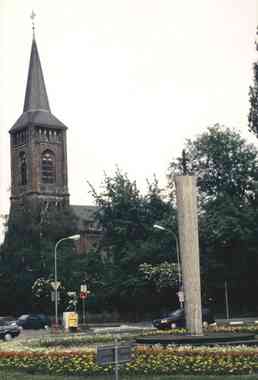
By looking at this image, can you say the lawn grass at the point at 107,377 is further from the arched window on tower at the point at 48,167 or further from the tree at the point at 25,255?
the arched window on tower at the point at 48,167

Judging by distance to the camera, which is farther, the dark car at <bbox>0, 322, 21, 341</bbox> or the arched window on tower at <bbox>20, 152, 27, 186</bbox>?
the arched window on tower at <bbox>20, 152, 27, 186</bbox>

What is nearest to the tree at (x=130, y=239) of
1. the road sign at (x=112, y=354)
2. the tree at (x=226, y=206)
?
the tree at (x=226, y=206)

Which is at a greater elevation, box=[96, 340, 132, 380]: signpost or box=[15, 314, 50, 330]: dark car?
box=[15, 314, 50, 330]: dark car

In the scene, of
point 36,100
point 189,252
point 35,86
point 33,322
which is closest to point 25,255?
point 33,322

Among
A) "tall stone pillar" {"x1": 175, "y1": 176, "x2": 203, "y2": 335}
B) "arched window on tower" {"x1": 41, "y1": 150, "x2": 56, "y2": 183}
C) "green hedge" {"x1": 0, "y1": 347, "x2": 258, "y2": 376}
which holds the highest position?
"arched window on tower" {"x1": 41, "y1": 150, "x2": 56, "y2": 183}

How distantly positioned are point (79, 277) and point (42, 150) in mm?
52101

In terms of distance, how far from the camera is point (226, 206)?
191 ft

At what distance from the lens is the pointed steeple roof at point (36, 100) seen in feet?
382

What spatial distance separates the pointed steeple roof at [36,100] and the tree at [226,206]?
55.8 meters

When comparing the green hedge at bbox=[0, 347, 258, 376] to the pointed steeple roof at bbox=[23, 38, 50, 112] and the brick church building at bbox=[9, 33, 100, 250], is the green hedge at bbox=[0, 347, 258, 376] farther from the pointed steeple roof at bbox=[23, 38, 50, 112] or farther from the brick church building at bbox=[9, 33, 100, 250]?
the pointed steeple roof at bbox=[23, 38, 50, 112]

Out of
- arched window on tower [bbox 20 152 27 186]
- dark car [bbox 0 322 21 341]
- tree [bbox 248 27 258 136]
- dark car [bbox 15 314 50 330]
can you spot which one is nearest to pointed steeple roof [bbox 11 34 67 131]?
arched window on tower [bbox 20 152 27 186]

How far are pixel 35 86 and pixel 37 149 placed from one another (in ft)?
32.5

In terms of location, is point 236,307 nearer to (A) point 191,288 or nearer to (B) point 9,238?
(B) point 9,238

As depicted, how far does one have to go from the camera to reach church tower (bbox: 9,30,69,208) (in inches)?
4555
